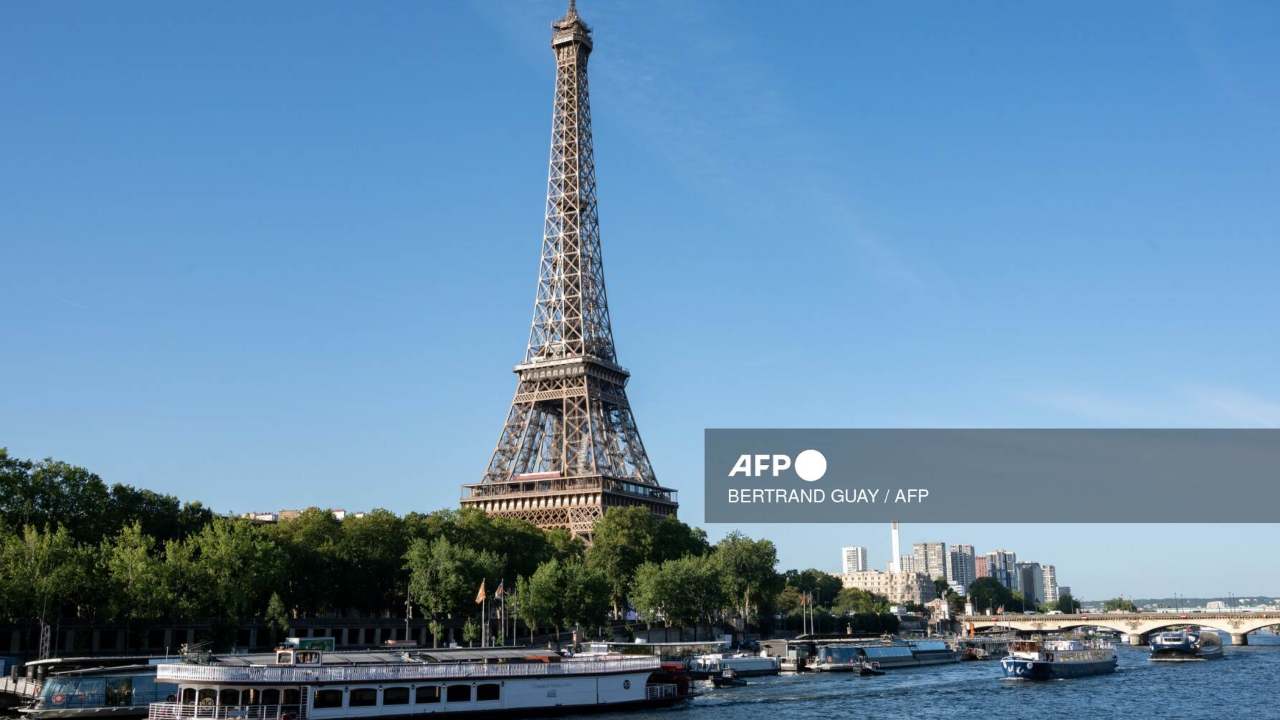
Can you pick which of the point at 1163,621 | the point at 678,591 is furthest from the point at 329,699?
the point at 1163,621

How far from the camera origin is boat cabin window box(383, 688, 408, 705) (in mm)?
57625

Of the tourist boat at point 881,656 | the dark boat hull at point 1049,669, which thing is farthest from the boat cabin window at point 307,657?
the tourist boat at point 881,656

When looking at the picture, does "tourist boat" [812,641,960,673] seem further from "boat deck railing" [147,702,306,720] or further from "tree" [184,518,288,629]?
"boat deck railing" [147,702,306,720]

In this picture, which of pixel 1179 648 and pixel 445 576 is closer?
pixel 445 576

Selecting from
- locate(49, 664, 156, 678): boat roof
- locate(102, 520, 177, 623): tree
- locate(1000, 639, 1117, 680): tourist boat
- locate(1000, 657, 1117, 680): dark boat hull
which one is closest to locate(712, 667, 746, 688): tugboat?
locate(1000, 657, 1117, 680): dark boat hull

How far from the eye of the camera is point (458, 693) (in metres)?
59.6

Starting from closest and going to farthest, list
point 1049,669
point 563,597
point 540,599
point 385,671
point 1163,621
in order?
point 385,671, point 1049,669, point 540,599, point 563,597, point 1163,621

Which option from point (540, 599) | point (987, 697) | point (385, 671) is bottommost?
point (987, 697)

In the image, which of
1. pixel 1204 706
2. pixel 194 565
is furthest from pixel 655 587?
pixel 1204 706

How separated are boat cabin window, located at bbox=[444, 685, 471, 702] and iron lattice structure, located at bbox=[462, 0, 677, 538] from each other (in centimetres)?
7473

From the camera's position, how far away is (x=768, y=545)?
14238 cm

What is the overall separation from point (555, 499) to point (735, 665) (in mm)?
46132

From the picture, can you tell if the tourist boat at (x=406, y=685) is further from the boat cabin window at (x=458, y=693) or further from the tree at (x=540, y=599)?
the tree at (x=540, y=599)

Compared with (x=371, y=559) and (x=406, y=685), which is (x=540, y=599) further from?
(x=406, y=685)
